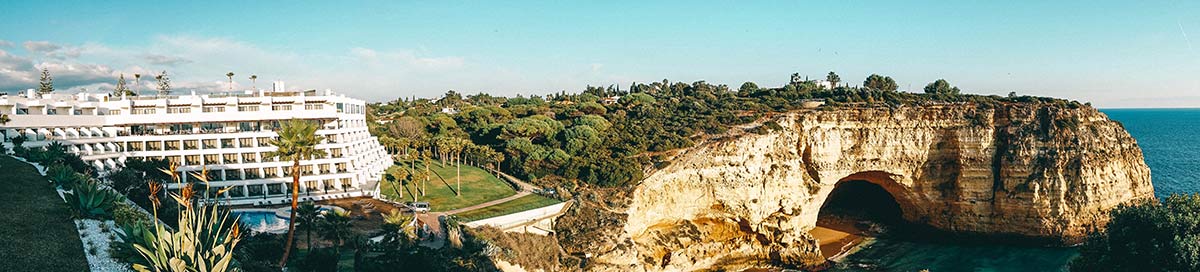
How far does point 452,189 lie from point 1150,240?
142 feet

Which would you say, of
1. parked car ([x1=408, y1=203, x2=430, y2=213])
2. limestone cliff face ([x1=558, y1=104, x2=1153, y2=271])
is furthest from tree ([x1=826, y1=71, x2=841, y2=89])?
parked car ([x1=408, y1=203, x2=430, y2=213])

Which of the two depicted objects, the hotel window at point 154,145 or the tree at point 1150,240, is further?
the hotel window at point 154,145

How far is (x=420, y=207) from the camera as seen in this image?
144 ft

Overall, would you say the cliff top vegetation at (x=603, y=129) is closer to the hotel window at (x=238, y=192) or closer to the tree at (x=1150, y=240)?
the hotel window at (x=238, y=192)

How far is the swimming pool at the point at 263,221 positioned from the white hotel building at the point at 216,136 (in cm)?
826

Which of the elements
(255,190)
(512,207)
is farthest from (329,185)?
(512,207)

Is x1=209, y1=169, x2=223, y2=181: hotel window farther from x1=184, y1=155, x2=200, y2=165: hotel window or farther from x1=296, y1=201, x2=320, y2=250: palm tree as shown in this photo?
x1=296, y1=201, x2=320, y2=250: palm tree

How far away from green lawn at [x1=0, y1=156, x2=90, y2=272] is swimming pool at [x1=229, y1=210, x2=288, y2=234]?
765cm

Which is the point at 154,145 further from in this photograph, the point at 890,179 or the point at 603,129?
the point at 890,179

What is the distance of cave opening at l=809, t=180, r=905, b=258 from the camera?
6138 cm

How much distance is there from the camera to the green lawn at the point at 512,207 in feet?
140

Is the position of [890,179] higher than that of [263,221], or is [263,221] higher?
[263,221]

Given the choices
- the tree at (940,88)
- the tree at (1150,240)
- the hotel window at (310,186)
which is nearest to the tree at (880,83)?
the tree at (940,88)

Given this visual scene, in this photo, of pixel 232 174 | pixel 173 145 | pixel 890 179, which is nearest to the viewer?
pixel 232 174
